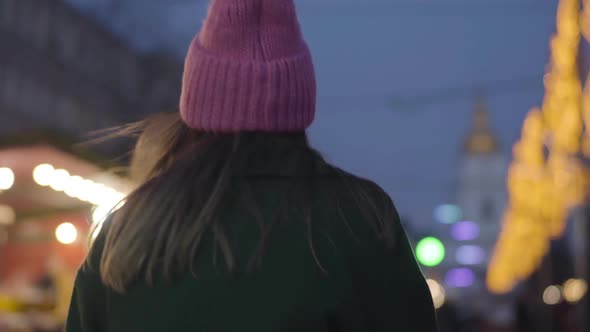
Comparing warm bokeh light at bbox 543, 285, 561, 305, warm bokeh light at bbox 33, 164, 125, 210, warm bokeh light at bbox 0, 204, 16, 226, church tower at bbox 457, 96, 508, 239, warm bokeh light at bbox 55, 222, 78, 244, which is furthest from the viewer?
church tower at bbox 457, 96, 508, 239

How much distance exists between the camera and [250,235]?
7.88 ft

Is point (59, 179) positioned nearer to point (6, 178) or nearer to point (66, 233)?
point (6, 178)

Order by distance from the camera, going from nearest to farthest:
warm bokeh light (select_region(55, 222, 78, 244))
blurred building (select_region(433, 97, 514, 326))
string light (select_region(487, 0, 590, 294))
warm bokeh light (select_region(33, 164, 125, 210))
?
1. warm bokeh light (select_region(33, 164, 125, 210))
2. string light (select_region(487, 0, 590, 294))
3. warm bokeh light (select_region(55, 222, 78, 244))
4. blurred building (select_region(433, 97, 514, 326))

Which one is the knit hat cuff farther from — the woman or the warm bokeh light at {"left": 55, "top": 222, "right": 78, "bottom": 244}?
the warm bokeh light at {"left": 55, "top": 222, "right": 78, "bottom": 244}

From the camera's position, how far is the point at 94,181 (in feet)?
46.4

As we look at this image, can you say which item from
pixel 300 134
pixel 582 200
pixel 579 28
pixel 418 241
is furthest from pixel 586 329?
pixel 300 134

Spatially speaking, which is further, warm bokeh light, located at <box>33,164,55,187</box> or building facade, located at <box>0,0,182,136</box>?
building facade, located at <box>0,0,182,136</box>

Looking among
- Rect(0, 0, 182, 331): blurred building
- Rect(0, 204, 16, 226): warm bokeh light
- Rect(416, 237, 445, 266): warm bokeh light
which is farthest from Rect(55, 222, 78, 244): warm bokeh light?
Rect(416, 237, 445, 266): warm bokeh light

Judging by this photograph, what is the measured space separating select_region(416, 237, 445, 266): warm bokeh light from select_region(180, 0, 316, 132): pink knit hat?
17552 mm

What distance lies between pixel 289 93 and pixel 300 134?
99 mm

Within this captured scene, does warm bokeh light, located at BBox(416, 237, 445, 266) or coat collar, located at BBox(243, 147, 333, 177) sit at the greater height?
coat collar, located at BBox(243, 147, 333, 177)

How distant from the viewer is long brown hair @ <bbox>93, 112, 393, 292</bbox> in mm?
A: 2387

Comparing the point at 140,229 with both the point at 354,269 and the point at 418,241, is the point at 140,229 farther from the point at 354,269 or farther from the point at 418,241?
the point at 418,241

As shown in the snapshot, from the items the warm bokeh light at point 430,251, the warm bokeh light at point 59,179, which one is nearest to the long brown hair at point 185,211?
the warm bokeh light at point 59,179
